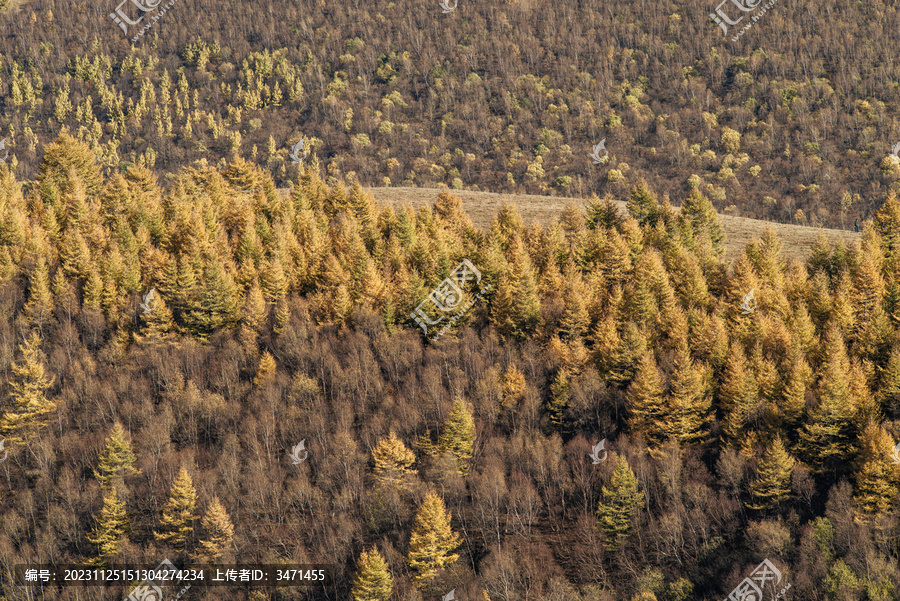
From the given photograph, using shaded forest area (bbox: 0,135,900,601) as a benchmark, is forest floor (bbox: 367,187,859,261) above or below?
above

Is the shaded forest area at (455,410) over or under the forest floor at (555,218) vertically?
under

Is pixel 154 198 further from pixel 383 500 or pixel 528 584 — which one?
pixel 528 584

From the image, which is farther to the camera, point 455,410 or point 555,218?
point 555,218

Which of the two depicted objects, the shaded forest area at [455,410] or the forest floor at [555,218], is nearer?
the shaded forest area at [455,410]

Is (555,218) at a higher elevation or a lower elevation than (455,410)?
higher

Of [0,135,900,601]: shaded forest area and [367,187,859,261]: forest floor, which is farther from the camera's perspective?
[367,187,859,261]: forest floor
